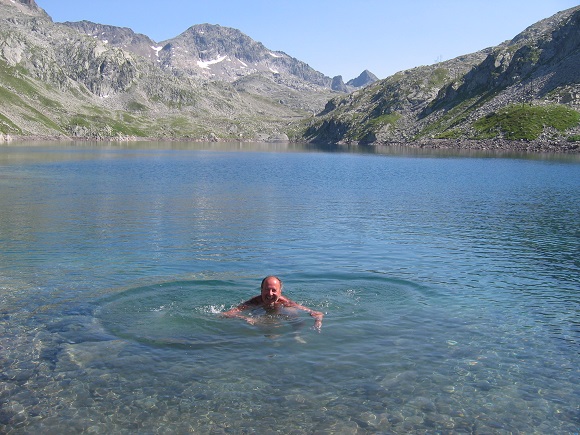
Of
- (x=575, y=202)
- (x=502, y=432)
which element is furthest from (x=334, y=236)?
(x=575, y=202)

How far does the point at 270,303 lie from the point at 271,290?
964 millimetres

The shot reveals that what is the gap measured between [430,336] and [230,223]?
29.0 meters

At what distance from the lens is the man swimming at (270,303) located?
822 inches

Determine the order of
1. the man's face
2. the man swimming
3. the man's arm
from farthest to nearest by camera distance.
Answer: the man's arm → the man swimming → the man's face

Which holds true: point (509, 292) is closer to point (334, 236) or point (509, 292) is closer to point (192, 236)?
point (334, 236)

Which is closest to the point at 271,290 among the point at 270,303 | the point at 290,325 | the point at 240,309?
the point at 270,303

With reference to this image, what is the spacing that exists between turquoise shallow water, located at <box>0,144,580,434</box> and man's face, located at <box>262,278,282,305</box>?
110 cm

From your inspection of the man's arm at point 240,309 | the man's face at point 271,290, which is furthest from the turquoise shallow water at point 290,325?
the man's face at point 271,290

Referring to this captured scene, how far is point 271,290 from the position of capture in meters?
20.7

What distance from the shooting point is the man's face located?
2073 cm

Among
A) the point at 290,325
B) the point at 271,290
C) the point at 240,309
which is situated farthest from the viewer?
the point at 240,309

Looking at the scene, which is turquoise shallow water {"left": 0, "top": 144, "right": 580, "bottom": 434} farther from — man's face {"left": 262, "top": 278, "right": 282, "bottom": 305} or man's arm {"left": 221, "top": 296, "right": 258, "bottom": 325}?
man's face {"left": 262, "top": 278, "right": 282, "bottom": 305}

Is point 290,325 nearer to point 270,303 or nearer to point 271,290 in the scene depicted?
point 270,303

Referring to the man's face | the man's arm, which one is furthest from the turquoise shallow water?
the man's face
